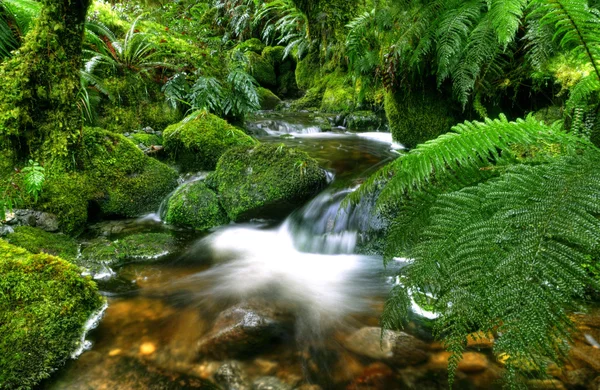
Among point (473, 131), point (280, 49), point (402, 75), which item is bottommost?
point (473, 131)

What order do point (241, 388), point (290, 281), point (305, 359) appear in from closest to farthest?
point (241, 388)
point (305, 359)
point (290, 281)

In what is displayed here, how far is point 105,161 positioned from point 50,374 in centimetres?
264

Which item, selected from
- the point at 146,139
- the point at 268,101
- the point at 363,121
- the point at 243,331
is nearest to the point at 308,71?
the point at 268,101

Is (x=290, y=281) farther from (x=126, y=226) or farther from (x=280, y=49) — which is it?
(x=280, y=49)

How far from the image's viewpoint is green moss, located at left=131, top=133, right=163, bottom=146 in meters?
5.12

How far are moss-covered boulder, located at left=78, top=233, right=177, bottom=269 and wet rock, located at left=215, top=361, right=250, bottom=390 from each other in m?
1.69

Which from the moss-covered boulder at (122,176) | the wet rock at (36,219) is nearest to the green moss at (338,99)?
the moss-covered boulder at (122,176)

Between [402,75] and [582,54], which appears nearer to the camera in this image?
[582,54]

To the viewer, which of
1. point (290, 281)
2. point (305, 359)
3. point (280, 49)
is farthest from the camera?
point (280, 49)

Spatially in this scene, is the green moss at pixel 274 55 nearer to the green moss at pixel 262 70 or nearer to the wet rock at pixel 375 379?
the green moss at pixel 262 70

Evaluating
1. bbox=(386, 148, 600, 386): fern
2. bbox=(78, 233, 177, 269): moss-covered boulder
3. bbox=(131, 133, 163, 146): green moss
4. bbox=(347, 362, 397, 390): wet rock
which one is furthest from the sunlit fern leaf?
bbox=(131, 133, 163, 146): green moss

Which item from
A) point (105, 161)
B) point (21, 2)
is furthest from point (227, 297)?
point (21, 2)

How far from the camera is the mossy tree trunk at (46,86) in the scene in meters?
2.90

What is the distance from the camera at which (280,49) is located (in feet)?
45.3
